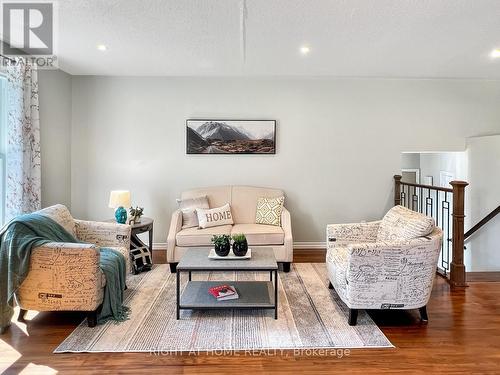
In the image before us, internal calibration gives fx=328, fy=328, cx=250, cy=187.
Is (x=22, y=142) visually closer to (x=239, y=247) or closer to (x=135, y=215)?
(x=135, y=215)

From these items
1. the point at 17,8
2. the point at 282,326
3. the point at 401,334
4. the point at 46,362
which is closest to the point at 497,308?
the point at 401,334

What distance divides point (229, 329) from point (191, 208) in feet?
6.74

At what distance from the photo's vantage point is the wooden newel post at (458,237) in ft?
11.5

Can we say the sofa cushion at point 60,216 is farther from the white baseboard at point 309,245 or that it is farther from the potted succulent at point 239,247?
the white baseboard at point 309,245

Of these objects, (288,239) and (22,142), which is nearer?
(22,142)

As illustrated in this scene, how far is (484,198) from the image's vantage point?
16.4 ft

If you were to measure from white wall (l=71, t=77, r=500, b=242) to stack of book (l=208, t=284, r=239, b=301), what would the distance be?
2.25 meters

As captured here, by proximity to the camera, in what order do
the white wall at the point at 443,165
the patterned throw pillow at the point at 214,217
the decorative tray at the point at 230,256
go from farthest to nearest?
the white wall at the point at 443,165 → the patterned throw pillow at the point at 214,217 → the decorative tray at the point at 230,256

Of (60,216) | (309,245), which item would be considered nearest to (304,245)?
(309,245)

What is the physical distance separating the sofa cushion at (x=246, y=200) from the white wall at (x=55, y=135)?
2.44 meters

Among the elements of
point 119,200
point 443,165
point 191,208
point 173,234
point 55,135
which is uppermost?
point 55,135

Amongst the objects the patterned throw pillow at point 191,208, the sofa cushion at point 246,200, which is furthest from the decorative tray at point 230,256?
the sofa cushion at point 246,200

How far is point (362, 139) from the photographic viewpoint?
4.97m

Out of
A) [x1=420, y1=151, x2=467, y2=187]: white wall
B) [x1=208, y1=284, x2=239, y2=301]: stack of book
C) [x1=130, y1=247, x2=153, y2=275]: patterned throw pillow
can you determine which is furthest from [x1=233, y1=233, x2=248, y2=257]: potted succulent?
[x1=420, y1=151, x2=467, y2=187]: white wall
